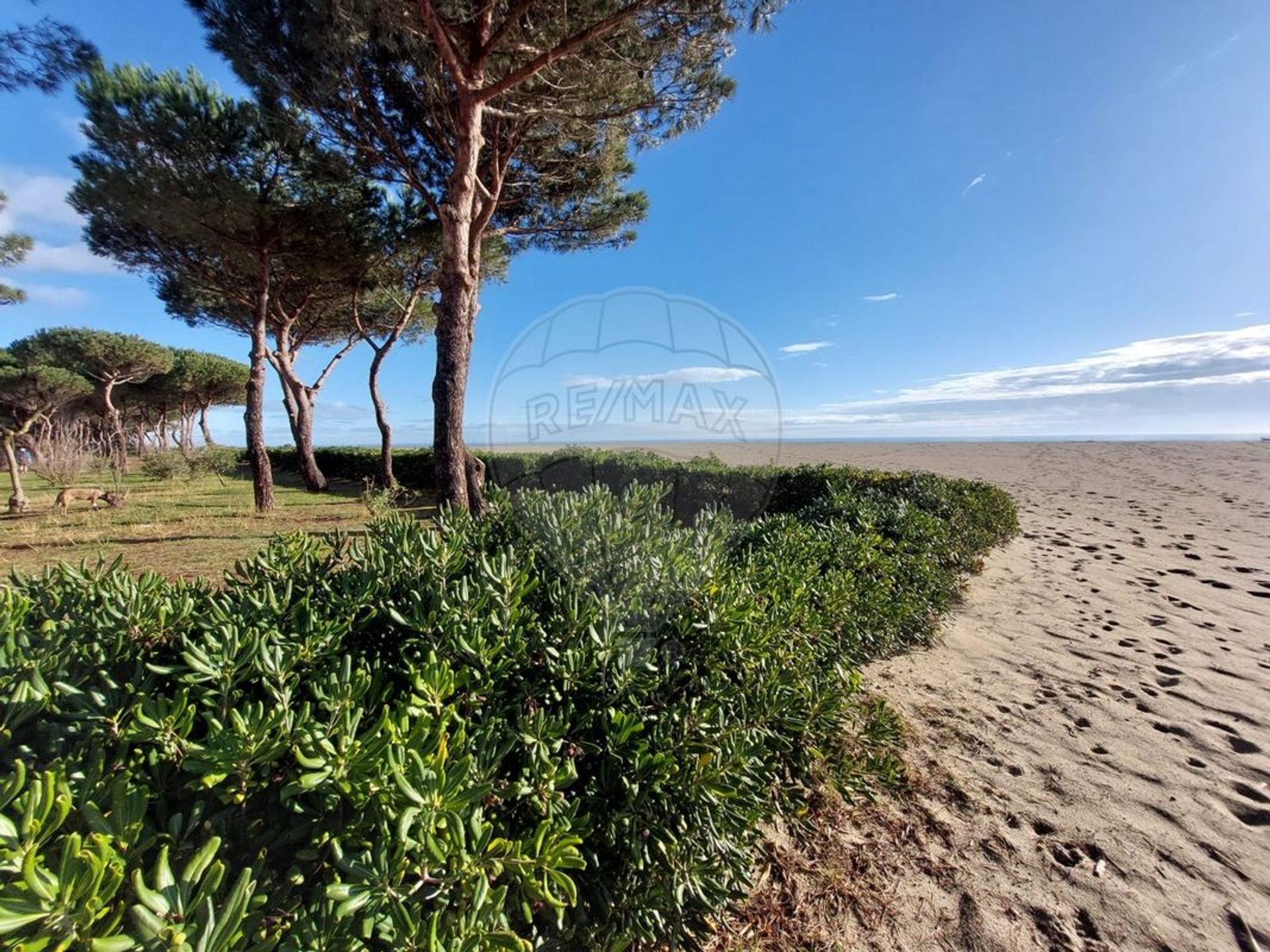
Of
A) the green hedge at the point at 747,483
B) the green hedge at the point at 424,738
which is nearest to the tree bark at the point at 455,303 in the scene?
the green hedge at the point at 747,483

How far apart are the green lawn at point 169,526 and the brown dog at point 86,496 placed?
0.19 meters

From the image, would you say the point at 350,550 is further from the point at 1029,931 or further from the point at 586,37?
the point at 586,37

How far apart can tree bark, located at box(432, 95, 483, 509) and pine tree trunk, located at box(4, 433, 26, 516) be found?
9386 millimetres

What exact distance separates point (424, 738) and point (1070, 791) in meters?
3.32

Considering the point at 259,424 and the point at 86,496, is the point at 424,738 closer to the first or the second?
the point at 259,424

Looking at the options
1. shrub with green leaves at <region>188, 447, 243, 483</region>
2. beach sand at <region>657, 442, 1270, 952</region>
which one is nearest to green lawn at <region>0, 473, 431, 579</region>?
shrub with green leaves at <region>188, 447, 243, 483</region>

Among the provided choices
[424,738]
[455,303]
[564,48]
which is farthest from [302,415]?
[424,738]

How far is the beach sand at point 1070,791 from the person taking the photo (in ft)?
6.07

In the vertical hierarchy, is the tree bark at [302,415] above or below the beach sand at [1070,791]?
above

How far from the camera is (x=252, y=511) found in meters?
10.3

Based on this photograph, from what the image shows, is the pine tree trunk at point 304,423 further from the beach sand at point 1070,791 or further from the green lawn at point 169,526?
the beach sand at point 1070,791

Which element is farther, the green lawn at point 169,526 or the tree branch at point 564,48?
the green lawn at point 169,526

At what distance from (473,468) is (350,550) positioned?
6615 millimetres

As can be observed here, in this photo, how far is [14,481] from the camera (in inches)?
365
